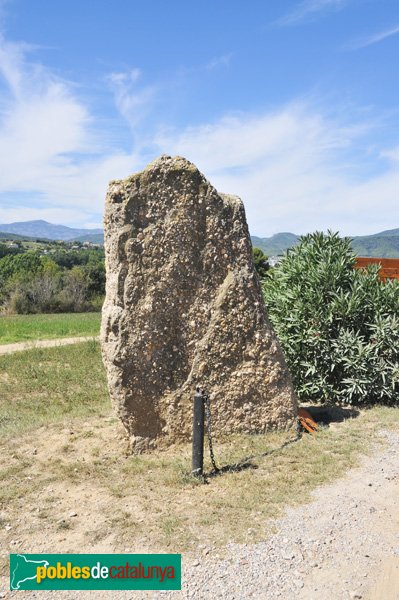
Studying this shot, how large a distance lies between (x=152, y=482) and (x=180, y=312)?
2175 millimetres

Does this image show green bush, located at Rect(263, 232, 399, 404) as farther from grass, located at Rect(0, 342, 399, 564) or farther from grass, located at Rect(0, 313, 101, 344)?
grass, located at Rect(0, 313, 101, 344)

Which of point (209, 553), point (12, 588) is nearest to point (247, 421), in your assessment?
point (209, 553)

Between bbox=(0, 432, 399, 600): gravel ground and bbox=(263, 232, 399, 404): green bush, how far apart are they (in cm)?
329

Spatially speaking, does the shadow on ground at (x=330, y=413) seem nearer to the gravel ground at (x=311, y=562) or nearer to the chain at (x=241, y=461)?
the chain at (x=241, y=461)

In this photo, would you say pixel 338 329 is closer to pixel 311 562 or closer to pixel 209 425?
pixel 209 425

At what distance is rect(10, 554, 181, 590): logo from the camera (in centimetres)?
425

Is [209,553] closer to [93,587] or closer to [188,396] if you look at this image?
[93,587]

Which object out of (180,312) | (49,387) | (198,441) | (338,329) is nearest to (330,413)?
(338,329)

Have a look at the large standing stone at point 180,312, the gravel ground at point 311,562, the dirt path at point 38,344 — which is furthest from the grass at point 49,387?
the gravel ground at point 311,562

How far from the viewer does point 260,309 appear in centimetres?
705

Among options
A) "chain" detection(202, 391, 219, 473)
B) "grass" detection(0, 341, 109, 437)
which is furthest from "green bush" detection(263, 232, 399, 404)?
"grass" detection(0, 341, 109, 437)

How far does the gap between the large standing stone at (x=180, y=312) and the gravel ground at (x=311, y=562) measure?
2.05 meters

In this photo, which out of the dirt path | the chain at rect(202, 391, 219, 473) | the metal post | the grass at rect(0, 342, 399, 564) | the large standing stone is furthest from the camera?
the dirt path

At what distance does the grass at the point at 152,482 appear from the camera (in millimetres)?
4902
